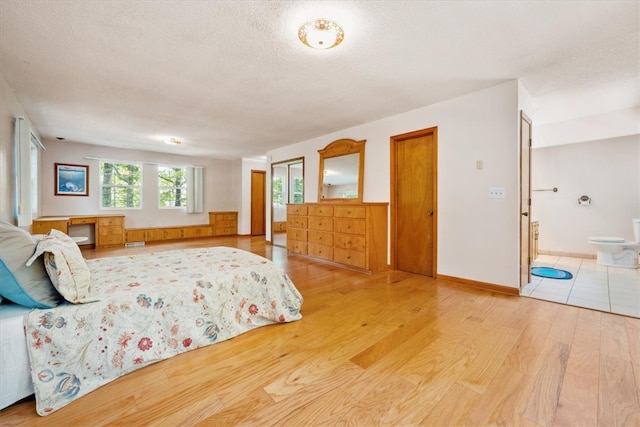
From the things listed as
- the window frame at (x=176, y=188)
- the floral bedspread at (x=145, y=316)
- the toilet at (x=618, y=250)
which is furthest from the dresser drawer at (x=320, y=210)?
the window frame at (x=176, y=188)

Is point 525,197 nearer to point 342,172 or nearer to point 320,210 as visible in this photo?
point 342,172

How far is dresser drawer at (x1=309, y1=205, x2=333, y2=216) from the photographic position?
442 centimetres

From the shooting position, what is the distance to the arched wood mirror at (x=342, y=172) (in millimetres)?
4512

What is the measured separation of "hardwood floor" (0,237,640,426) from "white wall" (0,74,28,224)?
2.68 meters

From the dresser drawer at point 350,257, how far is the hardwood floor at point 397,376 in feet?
4.64

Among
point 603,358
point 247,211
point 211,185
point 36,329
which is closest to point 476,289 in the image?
point 603,358

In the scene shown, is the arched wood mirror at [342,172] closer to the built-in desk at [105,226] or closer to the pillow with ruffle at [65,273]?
the pillow with ruffle at [65,273]

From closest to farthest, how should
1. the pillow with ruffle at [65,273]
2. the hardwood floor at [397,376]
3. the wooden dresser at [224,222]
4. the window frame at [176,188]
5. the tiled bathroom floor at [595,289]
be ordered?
1. the hardwood floor at [397,376]
2. the pillow with ruffle at [65,273]
3. the tiled bathroom floor at [595,289]
4. the window frame at [176,188]
5. the wooden dresser at [224,222]

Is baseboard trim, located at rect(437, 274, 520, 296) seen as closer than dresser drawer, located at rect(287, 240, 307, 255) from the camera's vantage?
Yes

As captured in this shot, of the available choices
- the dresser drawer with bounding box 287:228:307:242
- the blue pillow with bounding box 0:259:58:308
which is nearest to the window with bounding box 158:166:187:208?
the dresser drawer with bounding box 287:228:307:242

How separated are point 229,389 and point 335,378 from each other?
58 centimetres

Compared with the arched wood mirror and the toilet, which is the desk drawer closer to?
the arched wood mirror

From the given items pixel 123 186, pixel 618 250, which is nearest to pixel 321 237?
pixel 618 250

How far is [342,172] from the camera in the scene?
4824mm
